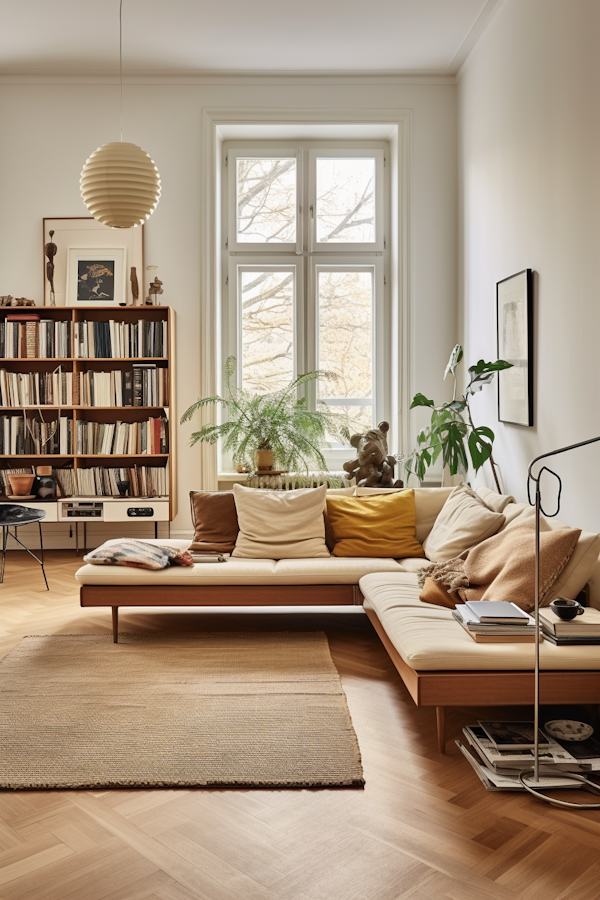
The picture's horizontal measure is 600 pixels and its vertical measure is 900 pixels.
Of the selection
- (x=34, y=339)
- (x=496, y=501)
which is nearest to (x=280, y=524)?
(x=496, y=501)

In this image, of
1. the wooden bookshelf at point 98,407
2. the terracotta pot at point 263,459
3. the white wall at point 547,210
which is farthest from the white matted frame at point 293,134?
the white wall at point 547,210

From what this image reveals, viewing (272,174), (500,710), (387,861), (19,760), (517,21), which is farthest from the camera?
(272,174)

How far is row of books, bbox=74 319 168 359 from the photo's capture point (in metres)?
5.81

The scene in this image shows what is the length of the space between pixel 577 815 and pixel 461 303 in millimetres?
4360

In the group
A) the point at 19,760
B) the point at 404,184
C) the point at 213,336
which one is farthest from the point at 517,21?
the point at 19,760

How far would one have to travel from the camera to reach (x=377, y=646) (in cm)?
384

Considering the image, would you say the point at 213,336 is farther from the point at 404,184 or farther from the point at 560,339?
the point at 560,339

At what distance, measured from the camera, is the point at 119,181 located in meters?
3.91

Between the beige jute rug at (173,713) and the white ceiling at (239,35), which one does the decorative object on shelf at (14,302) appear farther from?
the beige jute rug at (173,713)

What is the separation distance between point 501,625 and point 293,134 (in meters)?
4.80

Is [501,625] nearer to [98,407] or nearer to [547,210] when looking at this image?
[547,210]

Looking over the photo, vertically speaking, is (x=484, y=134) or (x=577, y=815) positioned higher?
(x=484, y=134)

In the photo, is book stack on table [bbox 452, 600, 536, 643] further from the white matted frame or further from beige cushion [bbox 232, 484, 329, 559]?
the white matted frame

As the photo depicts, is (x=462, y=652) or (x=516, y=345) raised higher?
(x=516, y=345)
